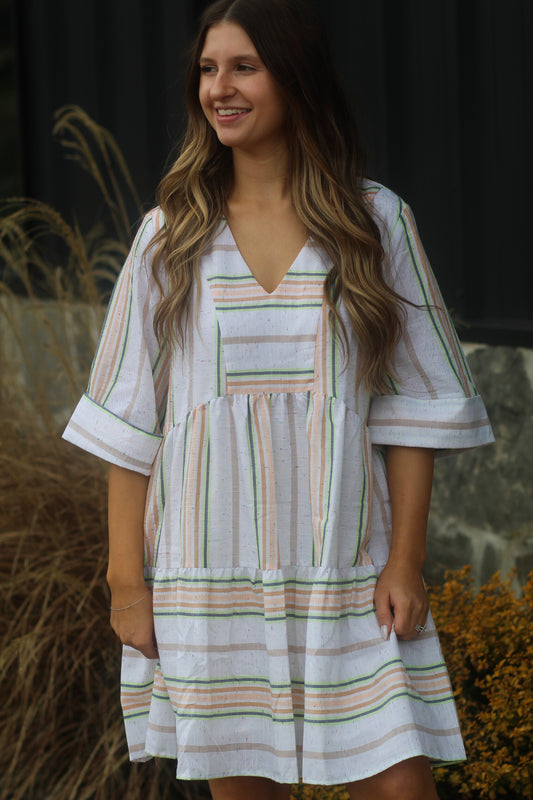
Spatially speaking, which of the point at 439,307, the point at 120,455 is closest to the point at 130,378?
the point at 120,455

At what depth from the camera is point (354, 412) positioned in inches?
71.6

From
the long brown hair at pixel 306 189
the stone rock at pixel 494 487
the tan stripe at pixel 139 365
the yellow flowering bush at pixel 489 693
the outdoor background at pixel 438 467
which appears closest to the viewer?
the long brown hair at pixel 306 189

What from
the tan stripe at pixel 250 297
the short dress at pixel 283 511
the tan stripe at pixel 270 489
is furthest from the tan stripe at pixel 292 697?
the tan stripe at pixel 250 297

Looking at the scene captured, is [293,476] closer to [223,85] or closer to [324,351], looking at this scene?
[324,351]

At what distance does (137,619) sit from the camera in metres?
1.87

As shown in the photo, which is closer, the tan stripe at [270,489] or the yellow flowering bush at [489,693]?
the tan stripe at [270,489]

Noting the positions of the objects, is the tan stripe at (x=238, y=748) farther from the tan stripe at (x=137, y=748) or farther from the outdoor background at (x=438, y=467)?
the outdoor background at (x=438, y=467)

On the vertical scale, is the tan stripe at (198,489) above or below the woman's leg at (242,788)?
above

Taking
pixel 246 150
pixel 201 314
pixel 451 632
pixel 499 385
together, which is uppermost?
pixel 246 150

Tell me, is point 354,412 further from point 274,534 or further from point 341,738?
point 341,738

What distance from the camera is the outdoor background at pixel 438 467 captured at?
2.76 m

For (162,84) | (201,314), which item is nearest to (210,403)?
(201,314)

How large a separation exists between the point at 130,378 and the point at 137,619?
0.43 metres

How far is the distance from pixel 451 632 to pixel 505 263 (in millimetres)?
1199
